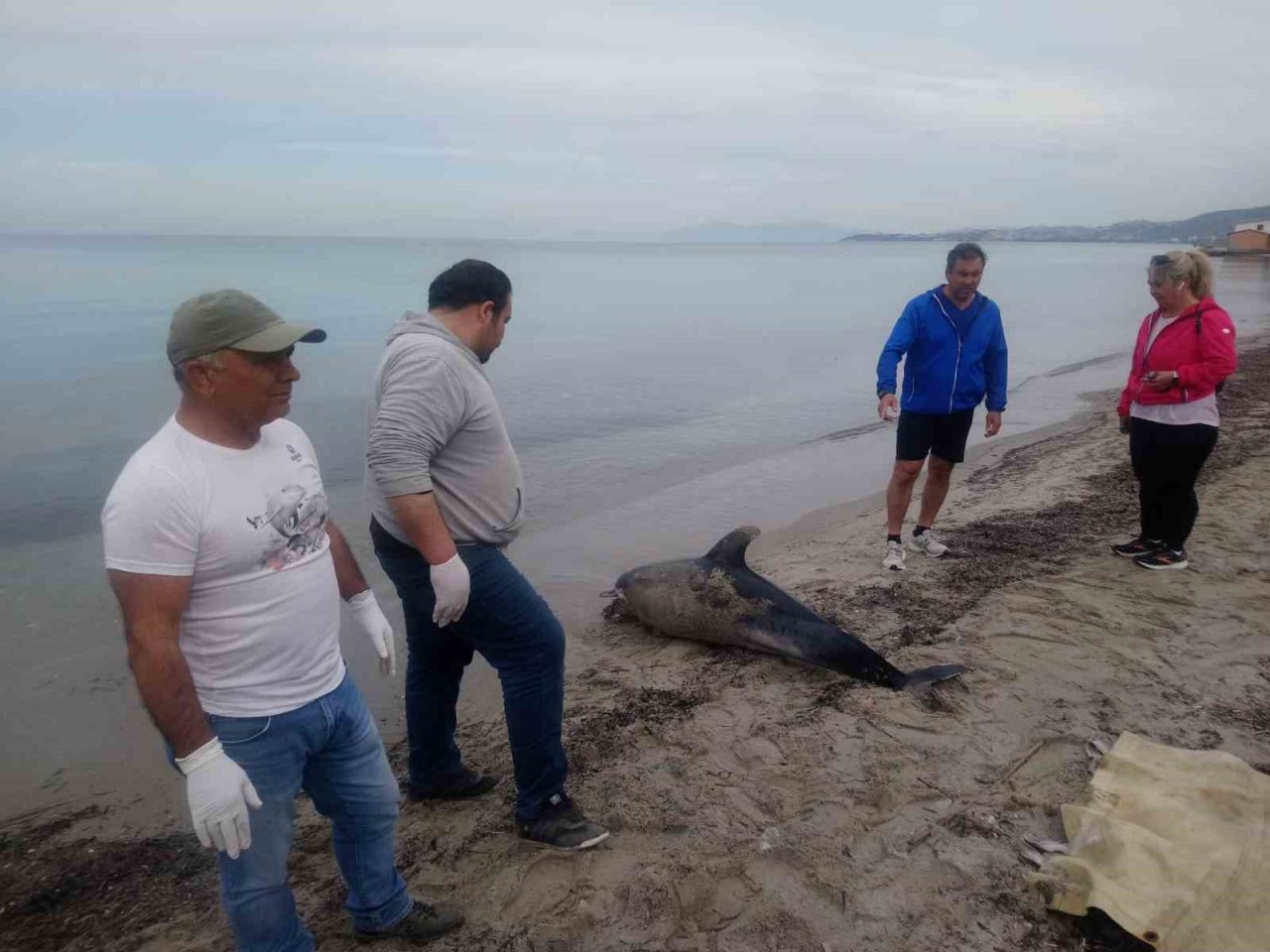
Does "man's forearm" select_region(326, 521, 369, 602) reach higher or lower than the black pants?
higher

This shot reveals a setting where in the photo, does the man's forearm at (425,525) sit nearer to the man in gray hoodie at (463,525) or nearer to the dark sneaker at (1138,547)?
the man in gray hoodie at (463,525)

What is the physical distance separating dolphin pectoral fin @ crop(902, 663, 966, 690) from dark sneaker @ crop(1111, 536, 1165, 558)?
254 cm

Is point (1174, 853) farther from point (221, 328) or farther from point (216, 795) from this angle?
point (221, 328)

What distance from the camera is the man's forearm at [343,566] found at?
2.81 metres

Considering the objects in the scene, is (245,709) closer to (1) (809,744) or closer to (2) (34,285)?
(1) (809,744)

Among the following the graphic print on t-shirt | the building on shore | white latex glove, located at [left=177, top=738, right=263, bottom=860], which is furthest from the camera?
→ the building on shore

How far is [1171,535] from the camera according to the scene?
604 centimetres

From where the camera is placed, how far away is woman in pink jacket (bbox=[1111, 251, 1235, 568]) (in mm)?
5516

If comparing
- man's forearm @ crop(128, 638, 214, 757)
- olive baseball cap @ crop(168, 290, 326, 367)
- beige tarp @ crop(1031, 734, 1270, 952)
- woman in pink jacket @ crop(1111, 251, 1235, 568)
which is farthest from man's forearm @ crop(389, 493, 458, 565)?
woman in pink jacket @ crop(1111, 251, 1235, 568)

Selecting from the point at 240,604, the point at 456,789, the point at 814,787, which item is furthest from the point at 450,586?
the point at 814,787

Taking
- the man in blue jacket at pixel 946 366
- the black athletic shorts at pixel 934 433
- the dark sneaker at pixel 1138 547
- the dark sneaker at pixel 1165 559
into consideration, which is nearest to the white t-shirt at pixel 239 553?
the man in blue jacket at pixel 946 366

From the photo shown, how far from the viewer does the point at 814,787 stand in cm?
376

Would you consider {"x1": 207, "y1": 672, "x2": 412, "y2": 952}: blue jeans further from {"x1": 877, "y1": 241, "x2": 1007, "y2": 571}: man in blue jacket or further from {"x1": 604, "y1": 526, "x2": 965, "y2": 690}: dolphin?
{"x1": 877, "y1": 241, "x2": 1007, "y2": 571}: man in blue jacket

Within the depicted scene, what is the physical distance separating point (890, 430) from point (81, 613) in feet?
36.9
